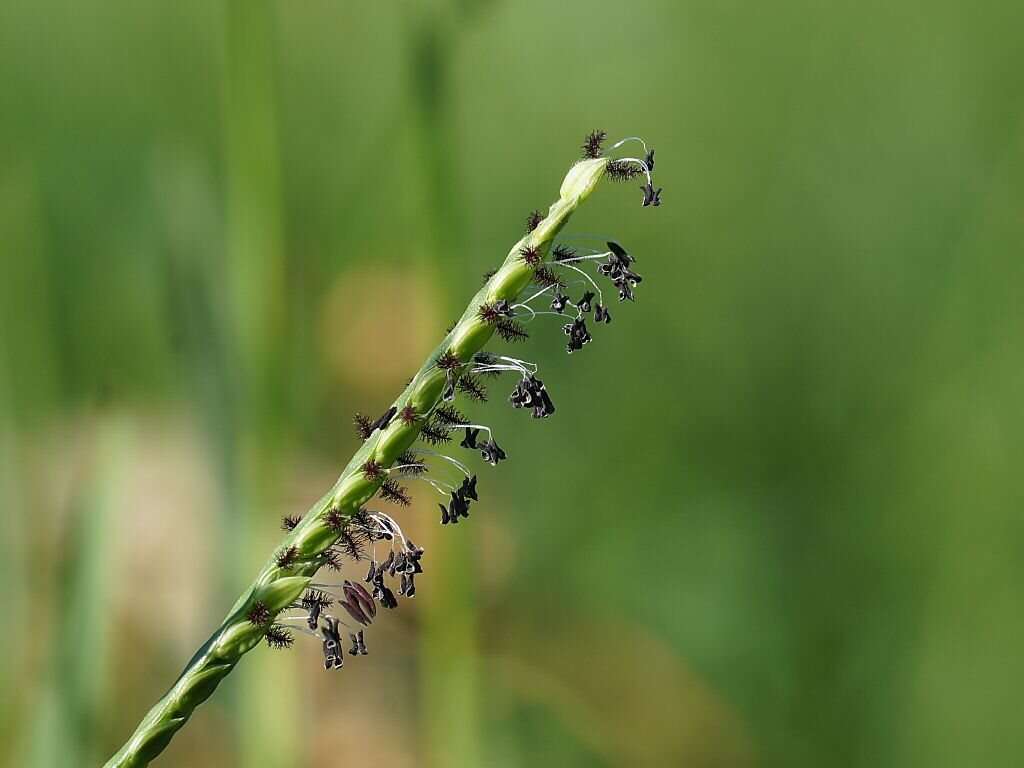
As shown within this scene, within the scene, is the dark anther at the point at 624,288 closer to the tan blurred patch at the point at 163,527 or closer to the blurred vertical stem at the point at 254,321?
the blurred vertical stem at the point at 254,321

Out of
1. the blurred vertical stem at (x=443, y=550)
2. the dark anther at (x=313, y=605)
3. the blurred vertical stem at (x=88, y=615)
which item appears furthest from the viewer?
the blurred vertical stem at (x=443, y=550)

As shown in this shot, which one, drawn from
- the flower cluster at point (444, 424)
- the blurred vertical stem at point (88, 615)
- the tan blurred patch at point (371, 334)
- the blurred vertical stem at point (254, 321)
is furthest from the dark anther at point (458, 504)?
the tan blurred patch at point (371, 334)

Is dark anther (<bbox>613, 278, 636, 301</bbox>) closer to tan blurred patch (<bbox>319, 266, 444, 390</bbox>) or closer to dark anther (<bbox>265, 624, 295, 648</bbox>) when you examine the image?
dark anther (<bbox>265, 624, 295, 648</bbox>)

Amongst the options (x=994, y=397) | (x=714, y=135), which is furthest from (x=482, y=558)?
(x=714, y=135)

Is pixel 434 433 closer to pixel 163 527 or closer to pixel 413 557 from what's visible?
pixel 413 557

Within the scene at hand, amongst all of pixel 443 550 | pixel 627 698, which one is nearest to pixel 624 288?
pixel 443 550

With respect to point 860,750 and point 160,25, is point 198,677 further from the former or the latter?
point 160,25
